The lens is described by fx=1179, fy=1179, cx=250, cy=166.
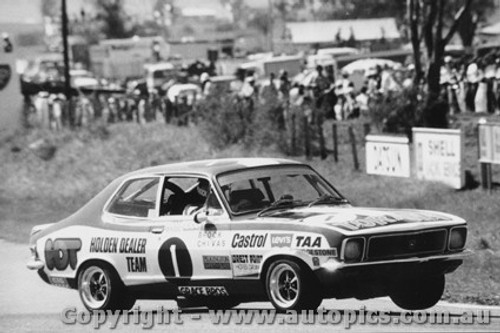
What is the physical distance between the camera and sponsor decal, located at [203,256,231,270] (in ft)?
31.1

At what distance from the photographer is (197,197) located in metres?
10.3

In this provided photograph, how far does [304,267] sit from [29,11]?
134ft

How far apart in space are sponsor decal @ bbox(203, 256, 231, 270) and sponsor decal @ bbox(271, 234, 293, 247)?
525 millimetres

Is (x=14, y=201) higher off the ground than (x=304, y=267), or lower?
lower

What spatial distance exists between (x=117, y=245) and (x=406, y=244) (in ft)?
8.81

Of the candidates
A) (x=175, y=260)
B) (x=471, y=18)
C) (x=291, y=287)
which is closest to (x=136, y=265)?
(x=175, y=260)

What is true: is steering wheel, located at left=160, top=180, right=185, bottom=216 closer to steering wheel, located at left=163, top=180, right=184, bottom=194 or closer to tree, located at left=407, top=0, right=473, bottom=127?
steering wheel, located at left=163, top=180, right=184, bottom=194

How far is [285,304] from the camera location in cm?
899

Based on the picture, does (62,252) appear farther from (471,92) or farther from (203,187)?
(471,92)

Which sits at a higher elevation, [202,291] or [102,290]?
[202,291]

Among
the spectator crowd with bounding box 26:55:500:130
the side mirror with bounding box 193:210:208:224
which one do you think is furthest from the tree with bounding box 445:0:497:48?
the side mirror with bounding box 193:210:208:224

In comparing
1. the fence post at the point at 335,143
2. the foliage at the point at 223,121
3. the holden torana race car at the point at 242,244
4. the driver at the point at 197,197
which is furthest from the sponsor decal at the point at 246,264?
the foliage at the point at 223,121

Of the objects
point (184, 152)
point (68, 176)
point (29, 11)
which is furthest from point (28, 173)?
point (29, 11)

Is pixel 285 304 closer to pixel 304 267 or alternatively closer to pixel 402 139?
pixel 304 267
